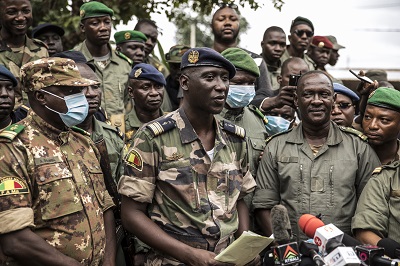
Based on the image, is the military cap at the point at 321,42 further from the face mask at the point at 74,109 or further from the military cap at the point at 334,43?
the face mask at the point at 74,109

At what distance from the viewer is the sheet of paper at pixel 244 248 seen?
4.03 m

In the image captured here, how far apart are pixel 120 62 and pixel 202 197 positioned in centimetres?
407

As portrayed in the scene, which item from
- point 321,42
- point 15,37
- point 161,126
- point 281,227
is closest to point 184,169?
point 161,126

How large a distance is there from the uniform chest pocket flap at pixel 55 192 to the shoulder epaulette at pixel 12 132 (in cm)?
28

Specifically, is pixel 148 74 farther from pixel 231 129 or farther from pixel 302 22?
pixel 302 22

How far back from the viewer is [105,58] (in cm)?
827

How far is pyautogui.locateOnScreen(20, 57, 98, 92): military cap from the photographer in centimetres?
460

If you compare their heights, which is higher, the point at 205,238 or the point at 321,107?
the point at 321,107

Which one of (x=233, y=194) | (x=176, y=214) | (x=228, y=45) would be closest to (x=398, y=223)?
(x=233, y=194)

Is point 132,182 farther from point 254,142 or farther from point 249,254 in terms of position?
point 254,142

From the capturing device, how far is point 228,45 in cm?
893

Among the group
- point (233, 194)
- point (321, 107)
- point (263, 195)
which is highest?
point (321, 107)

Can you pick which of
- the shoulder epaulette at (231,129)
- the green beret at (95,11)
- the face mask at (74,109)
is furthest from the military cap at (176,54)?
the face mask at (74,109)

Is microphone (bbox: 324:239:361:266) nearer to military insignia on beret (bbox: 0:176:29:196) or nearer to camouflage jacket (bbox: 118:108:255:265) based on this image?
camouflage jacket (bbox: 118:108:255:265)
